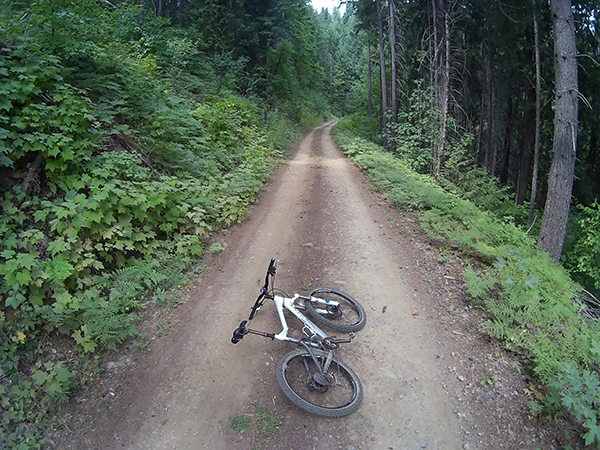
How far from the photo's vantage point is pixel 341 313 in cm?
526

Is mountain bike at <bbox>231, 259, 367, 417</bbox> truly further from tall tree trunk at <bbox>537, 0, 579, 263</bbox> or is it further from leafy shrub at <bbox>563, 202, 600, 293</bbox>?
leafy shrub at <bbox>563, 202, 600, 293</bbox>

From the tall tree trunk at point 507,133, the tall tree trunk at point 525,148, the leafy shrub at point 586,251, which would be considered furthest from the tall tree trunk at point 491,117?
the leafy shrub at point 586,251

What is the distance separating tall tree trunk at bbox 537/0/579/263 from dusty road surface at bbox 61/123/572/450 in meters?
4.66

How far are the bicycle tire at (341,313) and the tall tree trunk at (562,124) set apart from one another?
6.87 m

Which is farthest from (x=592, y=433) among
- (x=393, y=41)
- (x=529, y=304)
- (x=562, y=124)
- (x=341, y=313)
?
(x=393, y=41)

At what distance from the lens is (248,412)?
4008 millimetres

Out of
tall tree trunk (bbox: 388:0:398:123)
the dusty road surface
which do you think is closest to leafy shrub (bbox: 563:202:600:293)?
the dusty road surface

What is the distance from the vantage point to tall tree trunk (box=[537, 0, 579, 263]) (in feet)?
27.7

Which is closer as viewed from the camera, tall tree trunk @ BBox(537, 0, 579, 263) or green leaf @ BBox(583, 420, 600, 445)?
green leaf @ BBox(583, 420, 600, 445)

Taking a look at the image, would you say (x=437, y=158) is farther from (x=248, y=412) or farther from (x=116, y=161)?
(x=248, y=412)

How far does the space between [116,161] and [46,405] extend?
4004mm

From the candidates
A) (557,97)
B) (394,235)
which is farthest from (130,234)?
(557,97)

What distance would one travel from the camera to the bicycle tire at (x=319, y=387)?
3852 mm

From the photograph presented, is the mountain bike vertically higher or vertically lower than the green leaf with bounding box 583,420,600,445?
higher
